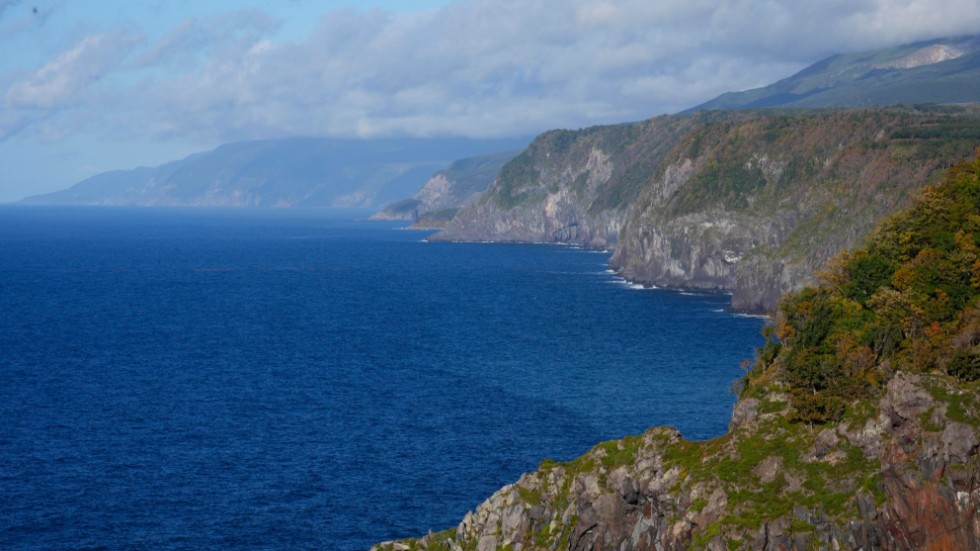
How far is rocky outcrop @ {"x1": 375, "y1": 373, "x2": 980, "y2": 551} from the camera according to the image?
180 feet

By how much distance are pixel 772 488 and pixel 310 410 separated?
197 feet

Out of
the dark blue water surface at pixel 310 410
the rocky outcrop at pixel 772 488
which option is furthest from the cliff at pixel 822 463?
the dark blue water surface at pixel 310 410

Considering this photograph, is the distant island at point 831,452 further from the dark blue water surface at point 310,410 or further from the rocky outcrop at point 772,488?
the dark blue water surface at point 310,410

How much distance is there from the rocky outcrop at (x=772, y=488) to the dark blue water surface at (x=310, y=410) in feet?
51.6

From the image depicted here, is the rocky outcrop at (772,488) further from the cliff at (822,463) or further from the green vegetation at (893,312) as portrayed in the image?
the green vegetation at (893,312)

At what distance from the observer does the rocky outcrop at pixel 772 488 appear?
5491 cm

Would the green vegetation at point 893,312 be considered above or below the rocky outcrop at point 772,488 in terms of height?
above

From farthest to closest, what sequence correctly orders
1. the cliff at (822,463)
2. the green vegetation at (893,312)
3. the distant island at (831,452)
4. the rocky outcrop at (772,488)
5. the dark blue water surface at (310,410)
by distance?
the dark blue water surface at (310,410) < the green vegetation at (893,312) < the distant island at (831,452) < the cliff at (822,463) < the rocky outcrop at (772,488)

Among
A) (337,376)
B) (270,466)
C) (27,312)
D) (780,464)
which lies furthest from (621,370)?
(27,312)

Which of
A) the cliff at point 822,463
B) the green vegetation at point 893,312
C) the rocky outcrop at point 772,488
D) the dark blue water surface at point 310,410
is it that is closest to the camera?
the rocky outcrop at point 772,488

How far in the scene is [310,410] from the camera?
108688 millimetres

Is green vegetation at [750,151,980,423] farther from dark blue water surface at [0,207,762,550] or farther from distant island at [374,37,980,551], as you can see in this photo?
dark blue water surface at [0,207,762,550]

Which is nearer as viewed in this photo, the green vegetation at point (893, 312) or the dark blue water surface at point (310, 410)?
the green vegetation at point (893, 312)

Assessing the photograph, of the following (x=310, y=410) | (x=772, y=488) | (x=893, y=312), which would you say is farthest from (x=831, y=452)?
(x=310, y=410)
